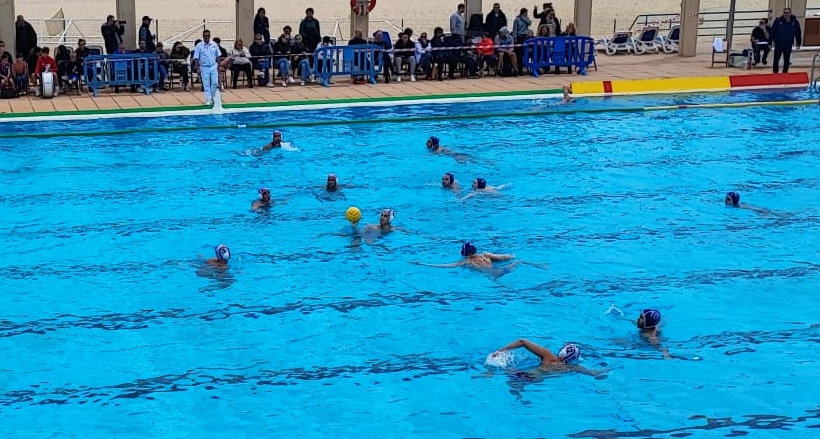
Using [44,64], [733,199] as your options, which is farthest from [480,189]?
[44,64]

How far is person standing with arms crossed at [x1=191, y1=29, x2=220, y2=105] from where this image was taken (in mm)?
18406

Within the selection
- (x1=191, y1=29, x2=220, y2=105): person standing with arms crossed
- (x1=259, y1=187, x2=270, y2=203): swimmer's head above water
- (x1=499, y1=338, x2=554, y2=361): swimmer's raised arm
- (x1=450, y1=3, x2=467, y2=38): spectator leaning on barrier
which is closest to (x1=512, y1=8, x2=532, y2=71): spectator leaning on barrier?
(x1=450, y1=3, x2=467, y2=38): spectator leaning on barrier

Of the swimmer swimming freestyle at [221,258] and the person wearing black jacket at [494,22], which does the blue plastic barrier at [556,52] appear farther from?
the swimmer swimming freestyle at [221,258]

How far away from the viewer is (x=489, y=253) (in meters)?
11.2

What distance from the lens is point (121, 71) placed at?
20078mm

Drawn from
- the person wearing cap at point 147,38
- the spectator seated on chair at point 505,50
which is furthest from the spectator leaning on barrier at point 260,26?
the spectator seated on chair at point 505,50

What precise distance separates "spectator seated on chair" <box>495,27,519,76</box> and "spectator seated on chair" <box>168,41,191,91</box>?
656 centimetres

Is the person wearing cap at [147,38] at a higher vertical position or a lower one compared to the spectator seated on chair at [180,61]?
higher

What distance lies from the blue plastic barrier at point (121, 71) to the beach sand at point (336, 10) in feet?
63.1

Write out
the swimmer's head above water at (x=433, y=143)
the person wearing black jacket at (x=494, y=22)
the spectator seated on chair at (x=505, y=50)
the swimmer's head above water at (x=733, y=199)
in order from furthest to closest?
the person wearing black jacket at (x=494, y=22), the spectator seated on chair at (x=505, y=50), the swimmer's head above water at (x=433, y=143), the swimmer's head above water at (x=733, y=199)

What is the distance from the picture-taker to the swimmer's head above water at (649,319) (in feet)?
29.4

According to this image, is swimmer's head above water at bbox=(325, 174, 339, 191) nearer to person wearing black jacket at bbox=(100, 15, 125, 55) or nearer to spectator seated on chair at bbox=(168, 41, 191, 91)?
spectator seated on chair at bbox=(168, 41, 191, 91)

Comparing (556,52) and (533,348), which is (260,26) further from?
(533,348)

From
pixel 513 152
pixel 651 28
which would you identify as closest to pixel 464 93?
pixel 513 152
